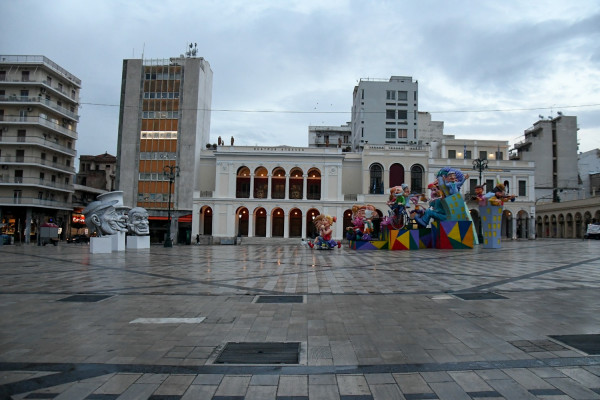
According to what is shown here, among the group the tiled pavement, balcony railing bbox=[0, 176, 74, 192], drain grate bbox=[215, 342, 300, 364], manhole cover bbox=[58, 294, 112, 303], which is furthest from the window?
balcony railing bbox=[0, 176, 74, 192]

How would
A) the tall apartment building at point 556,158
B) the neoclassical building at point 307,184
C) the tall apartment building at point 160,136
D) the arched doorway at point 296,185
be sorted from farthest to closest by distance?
the tall apartment building at point 556,158 < the arched doorway at point 296,185 < the tall apartment building at point 160,136 < the neoclassical building at point 307,184

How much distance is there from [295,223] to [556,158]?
44095mm

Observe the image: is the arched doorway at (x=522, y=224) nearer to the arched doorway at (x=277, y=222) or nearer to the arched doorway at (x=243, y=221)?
the arched doorway at (x=277, y=222)

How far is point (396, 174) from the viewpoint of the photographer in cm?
5072

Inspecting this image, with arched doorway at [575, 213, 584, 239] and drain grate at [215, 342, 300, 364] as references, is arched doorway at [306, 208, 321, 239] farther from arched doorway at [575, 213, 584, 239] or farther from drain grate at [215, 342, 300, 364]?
drain grate at [215, 342, 300, 364]

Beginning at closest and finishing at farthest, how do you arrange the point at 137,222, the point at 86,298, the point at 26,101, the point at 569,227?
1. the point at 86,298
2. the point at 137,222
3. the point at 26,101
4. the point at 569,227

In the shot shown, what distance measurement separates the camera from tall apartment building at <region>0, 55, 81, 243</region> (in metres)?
45.2

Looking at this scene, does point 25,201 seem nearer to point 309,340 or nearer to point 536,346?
point 309,340

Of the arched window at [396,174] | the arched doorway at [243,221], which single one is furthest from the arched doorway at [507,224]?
the arched doorway at [243,221]

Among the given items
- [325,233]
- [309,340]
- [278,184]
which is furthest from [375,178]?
[309,340]

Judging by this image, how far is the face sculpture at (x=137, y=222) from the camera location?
1150 inches

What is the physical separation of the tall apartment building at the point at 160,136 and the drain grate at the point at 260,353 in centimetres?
4687

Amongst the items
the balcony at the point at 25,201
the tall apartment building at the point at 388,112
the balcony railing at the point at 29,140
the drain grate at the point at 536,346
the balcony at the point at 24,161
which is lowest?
the drain grate at the point at 536,346

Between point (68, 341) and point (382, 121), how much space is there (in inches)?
2472
